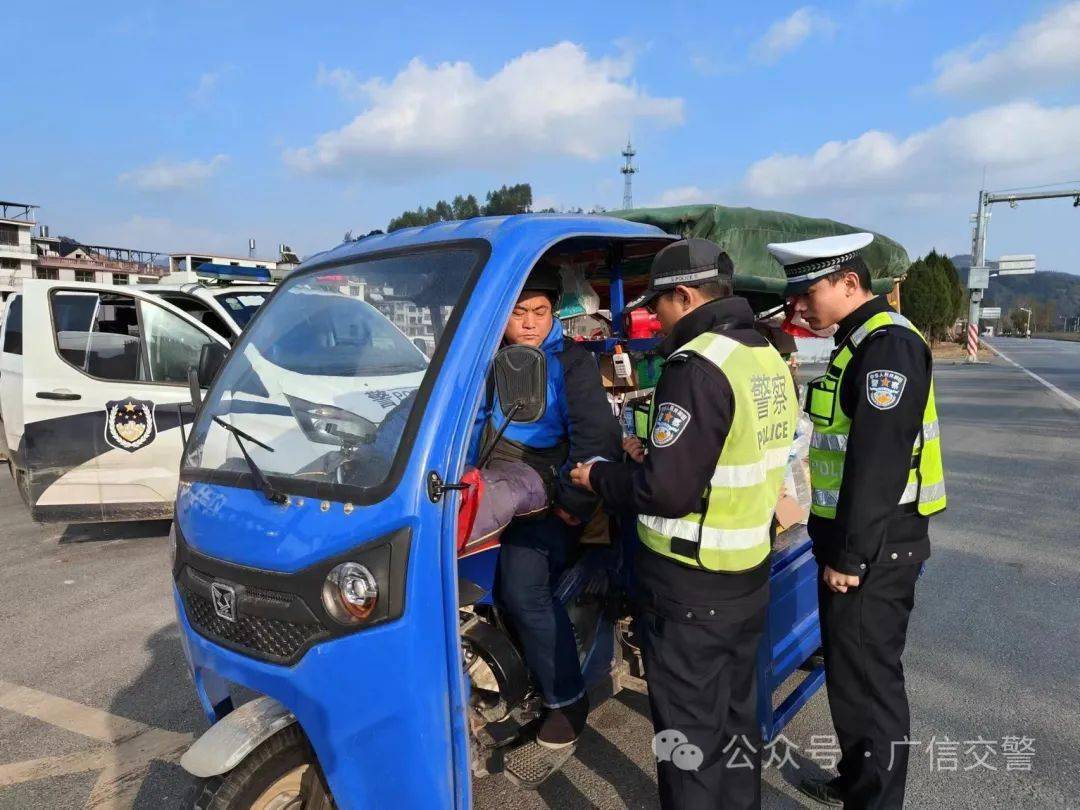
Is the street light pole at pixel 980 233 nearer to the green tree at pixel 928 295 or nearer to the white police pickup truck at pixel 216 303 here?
the green tree at pixel 928 295

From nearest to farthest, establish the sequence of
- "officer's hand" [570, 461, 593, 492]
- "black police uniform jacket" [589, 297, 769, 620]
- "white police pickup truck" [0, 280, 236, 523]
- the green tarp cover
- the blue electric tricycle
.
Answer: the blue electric tricycle
"black police uniform jacket" [589, 297, 769, 620]
"officer's hand" [570, 461, 593, 492]
the green tarp cover
"white police pickup truck" [0, 280, 236, 523]

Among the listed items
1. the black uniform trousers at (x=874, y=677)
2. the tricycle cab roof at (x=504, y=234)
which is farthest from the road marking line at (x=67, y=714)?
the black uniform trousers at (x=874, y=677)

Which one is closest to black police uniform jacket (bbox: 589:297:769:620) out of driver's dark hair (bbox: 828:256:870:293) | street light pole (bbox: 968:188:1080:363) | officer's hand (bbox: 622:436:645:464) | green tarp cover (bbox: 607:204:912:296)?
officer's hand (bbox: 622:436:645:464)

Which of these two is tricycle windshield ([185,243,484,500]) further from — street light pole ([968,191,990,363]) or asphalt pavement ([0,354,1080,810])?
street light pole ([968,191,990,363])

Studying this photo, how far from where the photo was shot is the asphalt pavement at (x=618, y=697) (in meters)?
2.74

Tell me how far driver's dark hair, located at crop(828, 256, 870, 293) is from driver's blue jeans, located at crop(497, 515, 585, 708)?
1227 millimetres

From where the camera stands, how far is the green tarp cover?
124 inches

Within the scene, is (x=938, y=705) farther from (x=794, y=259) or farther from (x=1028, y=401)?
(x=1028, y=401)

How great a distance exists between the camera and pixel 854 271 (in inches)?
94.4

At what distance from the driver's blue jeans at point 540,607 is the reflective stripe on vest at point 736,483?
20.0 inches

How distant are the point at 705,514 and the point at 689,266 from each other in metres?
0.70

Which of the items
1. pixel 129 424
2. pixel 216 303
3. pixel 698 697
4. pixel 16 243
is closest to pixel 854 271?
pixel 698 697

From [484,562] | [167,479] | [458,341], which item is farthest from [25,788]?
[167,479]

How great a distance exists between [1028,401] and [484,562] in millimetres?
15960
